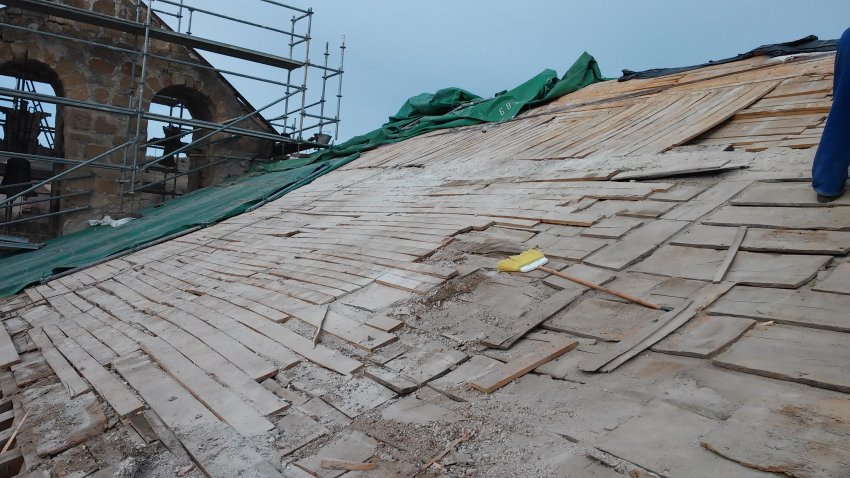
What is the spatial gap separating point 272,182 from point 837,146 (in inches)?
314

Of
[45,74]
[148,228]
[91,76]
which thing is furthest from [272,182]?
[45,74]

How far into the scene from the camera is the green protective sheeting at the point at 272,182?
7.47 m

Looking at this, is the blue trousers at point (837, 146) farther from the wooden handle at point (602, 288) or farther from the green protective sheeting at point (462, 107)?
the green protective sheeting at point (462, 107)

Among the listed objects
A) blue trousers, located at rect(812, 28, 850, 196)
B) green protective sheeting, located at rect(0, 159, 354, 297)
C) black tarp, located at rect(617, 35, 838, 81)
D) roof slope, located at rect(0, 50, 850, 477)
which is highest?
black tarp, located at rect(617, 35, 838, 81)

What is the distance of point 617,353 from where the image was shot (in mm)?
2279

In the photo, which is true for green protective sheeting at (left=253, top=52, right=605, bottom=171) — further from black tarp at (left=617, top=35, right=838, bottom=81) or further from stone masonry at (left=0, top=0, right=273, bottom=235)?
stone masonry at (left=0, top=0, right=273, bottom=235)

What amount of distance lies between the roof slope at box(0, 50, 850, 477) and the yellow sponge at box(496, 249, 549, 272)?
0.06 meters

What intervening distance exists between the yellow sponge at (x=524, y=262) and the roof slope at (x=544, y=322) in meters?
0.06

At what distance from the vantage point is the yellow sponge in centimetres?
330

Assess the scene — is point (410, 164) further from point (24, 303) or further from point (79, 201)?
point (79, 201)

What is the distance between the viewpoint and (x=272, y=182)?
380 inches

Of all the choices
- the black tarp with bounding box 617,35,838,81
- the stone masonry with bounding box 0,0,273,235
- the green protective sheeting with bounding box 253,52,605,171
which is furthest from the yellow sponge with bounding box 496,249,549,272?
the stone masonry with bounding box 0,0,273,235

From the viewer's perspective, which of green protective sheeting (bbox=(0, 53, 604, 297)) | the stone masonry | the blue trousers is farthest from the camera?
the stone masonry

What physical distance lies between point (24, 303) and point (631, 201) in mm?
5614
